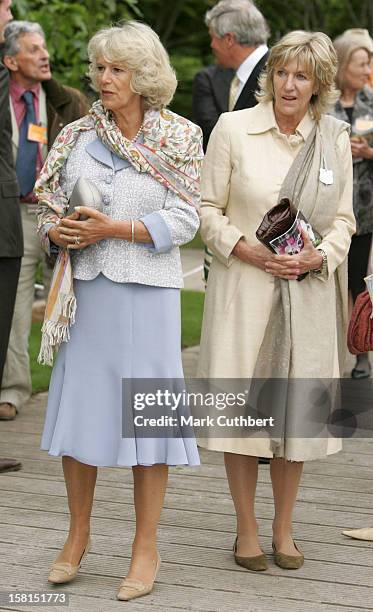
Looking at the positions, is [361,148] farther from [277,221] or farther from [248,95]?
[277,221]

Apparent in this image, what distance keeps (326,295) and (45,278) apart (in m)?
3.73

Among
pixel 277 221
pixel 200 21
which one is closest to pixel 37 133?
pixel 277 221

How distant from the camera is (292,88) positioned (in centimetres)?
509

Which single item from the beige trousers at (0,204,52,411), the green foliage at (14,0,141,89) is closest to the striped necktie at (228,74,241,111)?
the beige trousers at (0,204,52,411)

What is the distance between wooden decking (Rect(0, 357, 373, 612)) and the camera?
4.80 m

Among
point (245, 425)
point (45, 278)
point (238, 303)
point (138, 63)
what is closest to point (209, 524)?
point (245, 425)

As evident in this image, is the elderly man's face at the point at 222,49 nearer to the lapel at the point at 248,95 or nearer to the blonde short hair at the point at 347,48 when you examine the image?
the lapel at the point at 248,95

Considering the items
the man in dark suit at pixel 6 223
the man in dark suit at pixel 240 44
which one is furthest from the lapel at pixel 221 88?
the man in dark suit at pixel 6 223

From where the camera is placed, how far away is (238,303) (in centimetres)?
520

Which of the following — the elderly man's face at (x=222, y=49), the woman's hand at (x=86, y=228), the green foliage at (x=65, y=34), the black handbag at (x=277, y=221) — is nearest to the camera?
the woman's hand at (x=86, y=228)

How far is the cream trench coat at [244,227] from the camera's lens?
16.9 ft

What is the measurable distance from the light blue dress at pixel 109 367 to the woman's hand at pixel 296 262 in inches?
21.3

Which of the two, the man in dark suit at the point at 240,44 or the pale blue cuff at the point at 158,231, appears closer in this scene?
the pale blue cuff at the point at 158,231

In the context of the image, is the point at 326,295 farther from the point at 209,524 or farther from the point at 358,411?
the point at 358,411
